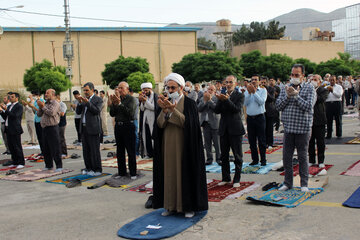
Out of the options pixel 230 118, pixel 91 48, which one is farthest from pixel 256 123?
pixel 91 48

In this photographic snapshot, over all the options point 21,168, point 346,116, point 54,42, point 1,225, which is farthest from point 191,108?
point 54,42

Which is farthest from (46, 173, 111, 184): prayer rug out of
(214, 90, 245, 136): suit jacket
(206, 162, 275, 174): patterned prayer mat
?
(214, 90, 245, 136): suit jacket

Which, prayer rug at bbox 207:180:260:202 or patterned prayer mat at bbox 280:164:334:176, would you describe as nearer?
prayer rug at bbox 207:180:260:202

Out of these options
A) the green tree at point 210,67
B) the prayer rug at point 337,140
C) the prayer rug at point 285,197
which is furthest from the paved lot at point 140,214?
the green tree at point 210,67

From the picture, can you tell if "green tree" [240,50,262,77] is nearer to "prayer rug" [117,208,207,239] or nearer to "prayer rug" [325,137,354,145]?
"prayer rug" [325,137,354,145]

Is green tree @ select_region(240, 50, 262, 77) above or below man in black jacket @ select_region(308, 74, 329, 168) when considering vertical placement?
above

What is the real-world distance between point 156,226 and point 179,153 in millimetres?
1022

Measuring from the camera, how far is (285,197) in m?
6.37

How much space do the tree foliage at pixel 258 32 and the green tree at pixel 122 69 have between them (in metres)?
54.1

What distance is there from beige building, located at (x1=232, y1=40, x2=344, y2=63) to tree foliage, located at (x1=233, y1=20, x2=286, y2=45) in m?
19.4

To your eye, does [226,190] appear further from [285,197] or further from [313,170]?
[313,170]

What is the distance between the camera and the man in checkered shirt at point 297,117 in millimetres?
6586

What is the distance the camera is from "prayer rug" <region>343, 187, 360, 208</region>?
578 centimetres

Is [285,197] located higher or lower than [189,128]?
lower
